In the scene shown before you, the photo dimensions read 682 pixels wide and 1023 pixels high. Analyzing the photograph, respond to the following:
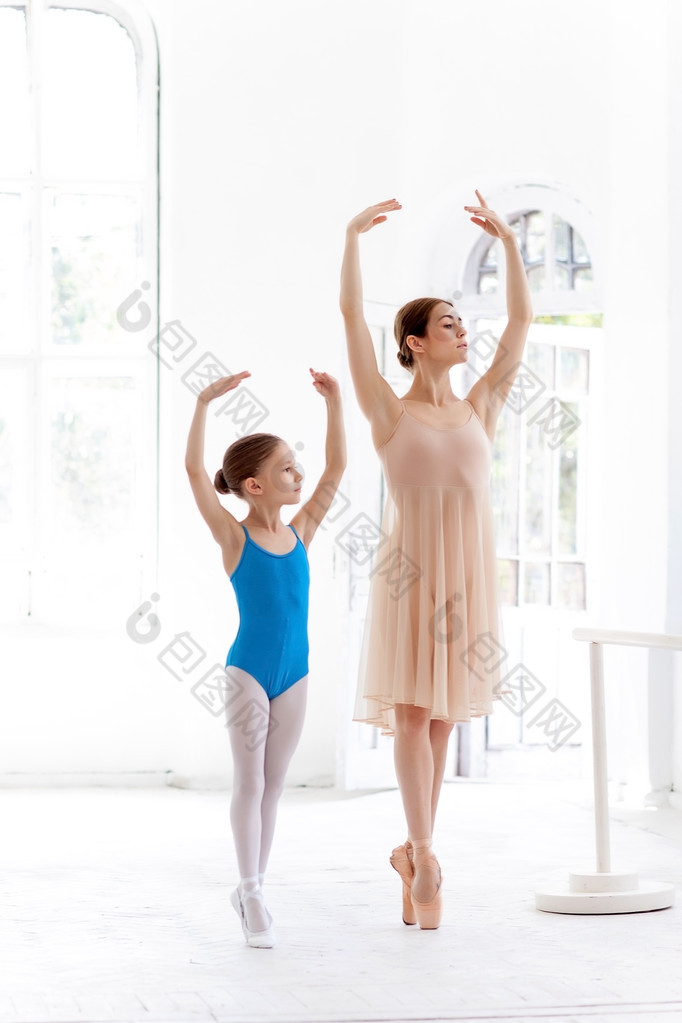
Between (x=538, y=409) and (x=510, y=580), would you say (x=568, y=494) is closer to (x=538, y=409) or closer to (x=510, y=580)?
Result: (x=538, y=409)

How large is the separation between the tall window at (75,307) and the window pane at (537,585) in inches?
70.7

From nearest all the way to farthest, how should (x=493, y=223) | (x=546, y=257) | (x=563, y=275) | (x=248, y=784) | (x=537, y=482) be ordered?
(x=248, y=784) < (x=493, y=223) < (x=546, y=257) < (x=563, y=275) < (x=537, y=482)

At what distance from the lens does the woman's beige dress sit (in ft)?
10.4

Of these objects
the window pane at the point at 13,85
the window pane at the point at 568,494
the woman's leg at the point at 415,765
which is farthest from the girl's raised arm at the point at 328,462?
the window pane at the point at 568,494

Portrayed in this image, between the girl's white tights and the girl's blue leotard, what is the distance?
3cm

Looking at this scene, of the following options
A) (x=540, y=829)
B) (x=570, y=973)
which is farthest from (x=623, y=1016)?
(x=540, y=829)

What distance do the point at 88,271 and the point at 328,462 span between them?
2952mm

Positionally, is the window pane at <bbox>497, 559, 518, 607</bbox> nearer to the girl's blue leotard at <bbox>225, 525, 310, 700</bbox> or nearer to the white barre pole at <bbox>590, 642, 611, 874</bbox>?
the white barre pole at <bbox>590, 642, 611, 874</bbox>

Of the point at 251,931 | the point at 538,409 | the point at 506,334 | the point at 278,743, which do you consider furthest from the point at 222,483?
the point at 538,409

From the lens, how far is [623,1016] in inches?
98.2

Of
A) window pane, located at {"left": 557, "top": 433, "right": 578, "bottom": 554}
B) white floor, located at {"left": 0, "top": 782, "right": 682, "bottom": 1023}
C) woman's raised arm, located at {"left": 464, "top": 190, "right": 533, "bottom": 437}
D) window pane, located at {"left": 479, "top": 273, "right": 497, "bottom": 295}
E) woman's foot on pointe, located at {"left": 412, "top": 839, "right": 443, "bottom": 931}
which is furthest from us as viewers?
window pane, located at {"left": 557, "top": 433, "right": 578, "bottom": 554}

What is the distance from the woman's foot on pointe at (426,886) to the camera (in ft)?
10.2

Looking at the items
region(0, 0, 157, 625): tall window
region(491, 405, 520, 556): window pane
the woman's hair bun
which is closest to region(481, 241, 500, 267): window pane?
region(491, 405, 520, 556): window pane

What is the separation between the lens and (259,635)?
304cm
